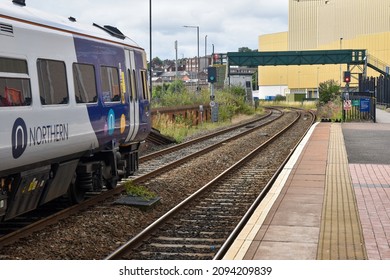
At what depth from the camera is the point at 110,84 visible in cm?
1180

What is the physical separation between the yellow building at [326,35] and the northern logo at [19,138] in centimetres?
8284

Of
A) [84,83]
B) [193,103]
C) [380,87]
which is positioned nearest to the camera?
[84,83]

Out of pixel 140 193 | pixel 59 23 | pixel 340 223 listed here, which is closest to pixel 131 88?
pixel 140 193

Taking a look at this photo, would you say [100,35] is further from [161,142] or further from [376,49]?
[376,49]

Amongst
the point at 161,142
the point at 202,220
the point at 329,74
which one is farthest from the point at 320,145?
the point at 329,74

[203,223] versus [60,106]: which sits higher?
[60,106]

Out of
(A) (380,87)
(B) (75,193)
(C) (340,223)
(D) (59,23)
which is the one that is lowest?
(C) (340,223)

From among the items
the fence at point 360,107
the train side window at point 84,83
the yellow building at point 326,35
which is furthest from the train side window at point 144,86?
the yellow building at point 326,35

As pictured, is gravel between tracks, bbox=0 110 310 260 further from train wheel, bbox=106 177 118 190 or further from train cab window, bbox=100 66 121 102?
train cab window, bbox=100 66 121 102

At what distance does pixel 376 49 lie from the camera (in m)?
94.4

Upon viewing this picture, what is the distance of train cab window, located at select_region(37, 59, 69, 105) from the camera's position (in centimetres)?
904

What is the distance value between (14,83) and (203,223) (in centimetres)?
411

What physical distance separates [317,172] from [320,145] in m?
8.04

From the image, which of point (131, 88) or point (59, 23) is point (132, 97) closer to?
point (131, 88)
